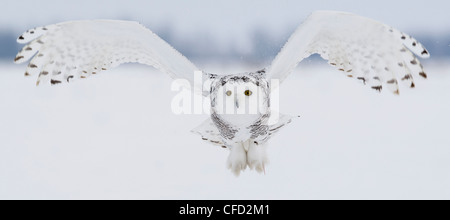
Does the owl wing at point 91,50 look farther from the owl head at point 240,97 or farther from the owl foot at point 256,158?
the owl foot at point 256,158

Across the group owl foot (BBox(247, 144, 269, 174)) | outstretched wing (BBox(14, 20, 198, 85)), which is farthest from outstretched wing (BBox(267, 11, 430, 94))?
outstretched wing (BBox(14, 20, 198, 85))

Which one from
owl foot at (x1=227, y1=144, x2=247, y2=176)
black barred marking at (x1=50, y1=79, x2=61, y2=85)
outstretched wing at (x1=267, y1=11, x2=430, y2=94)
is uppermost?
outstretched wing at (x1=267, y1=11, x2=430, y2=94)

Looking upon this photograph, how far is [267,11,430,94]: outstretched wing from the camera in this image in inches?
80.8

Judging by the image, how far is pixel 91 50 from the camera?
7.54 feet

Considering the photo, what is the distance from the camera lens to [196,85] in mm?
2258

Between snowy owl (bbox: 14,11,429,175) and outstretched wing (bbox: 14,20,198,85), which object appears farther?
outstretched wing (bbox: 14,20,198,85)

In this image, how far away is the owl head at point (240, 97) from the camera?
1.89 meters

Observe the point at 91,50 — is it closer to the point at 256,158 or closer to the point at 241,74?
the point at 241,74

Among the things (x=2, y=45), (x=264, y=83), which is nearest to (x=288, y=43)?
(x=264, y=83)

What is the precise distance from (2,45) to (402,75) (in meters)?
5.59

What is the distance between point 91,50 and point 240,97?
2.93ft

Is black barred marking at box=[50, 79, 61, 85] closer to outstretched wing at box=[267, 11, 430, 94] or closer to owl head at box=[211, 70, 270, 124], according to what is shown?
owl head at box=[211, 70, 270, 124]

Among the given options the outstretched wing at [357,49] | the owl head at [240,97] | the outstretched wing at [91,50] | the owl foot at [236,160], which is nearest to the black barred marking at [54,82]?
the outstretched wing at [91,50]

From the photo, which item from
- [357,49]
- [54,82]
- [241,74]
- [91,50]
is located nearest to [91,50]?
[91,50]
